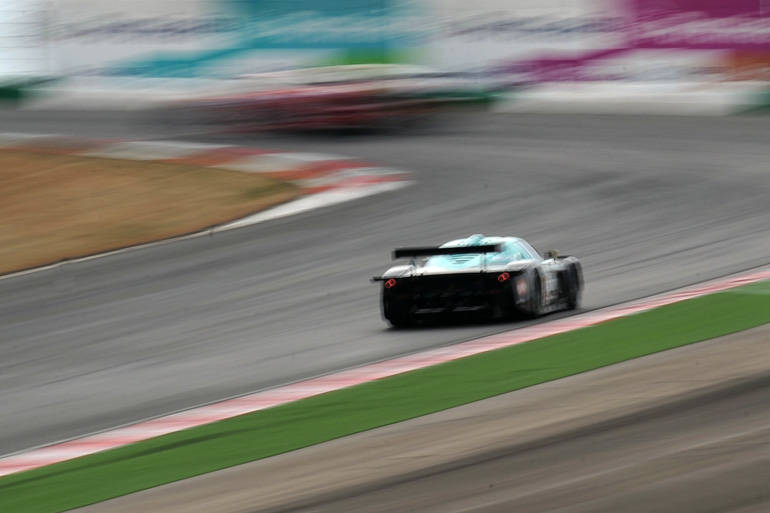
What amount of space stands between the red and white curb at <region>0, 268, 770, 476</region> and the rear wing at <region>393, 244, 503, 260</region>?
2.28 ft

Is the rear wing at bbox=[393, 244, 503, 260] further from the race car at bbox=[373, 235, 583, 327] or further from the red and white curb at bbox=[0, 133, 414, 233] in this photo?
the red and white curb at bbox=[0, 133, 414, 233]

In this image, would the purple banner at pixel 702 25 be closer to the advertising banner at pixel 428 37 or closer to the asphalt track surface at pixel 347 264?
the advertising banner at pixel 428 37

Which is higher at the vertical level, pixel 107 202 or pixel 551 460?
pixel 551 460

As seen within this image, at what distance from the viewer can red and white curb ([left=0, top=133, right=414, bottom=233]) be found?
719 inches

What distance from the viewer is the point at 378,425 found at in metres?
7.21

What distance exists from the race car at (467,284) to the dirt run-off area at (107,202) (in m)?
6.33

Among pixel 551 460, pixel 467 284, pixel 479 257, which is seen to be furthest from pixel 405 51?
pixel 551 460

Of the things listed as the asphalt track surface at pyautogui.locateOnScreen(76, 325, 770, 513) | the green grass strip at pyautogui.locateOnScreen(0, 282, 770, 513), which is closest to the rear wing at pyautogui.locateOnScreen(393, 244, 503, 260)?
the green grass strip at pyautogui.locateOnScreen(0, 282, 770, 513)

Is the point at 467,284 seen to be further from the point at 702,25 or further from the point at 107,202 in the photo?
the point at 702,25

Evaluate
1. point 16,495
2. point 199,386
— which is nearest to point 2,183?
point 199,386

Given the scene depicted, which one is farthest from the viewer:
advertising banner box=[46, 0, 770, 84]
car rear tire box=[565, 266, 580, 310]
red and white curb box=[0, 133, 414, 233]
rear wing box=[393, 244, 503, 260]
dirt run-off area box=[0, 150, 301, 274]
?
advertising banner box=[46, 0, 770, 84]

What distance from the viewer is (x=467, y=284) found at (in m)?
10.6

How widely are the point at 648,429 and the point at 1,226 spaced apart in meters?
13.3

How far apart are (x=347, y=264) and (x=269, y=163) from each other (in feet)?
23.1
